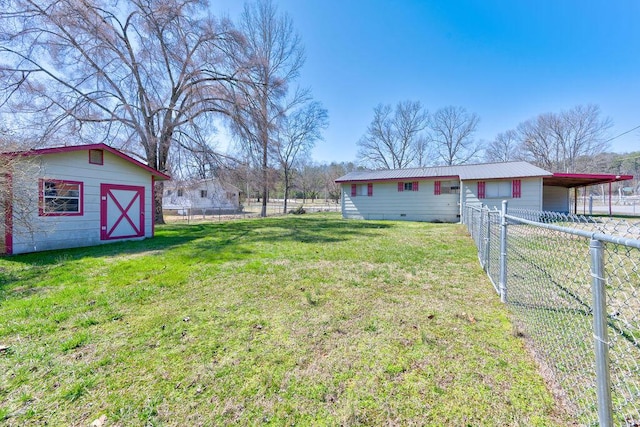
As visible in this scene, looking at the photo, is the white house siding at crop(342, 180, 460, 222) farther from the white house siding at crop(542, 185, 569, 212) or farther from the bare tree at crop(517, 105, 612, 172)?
the bare tree at crop(517, 105, 612, 172)

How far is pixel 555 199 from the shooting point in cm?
1770

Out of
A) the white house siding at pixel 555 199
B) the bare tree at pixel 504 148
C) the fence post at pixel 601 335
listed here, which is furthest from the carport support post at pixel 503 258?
the bare tree at pixel 504 148

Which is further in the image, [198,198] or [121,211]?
[198,198]

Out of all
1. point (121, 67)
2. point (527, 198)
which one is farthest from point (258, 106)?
point (527, 198)

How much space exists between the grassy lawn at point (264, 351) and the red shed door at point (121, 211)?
4615 millimetres

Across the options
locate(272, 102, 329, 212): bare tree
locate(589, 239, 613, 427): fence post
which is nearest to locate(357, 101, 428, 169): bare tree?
locate(272, 102, 329, 212): bare tree

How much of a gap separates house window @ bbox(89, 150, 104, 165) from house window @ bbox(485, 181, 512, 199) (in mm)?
16769

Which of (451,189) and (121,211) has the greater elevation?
(451,189)

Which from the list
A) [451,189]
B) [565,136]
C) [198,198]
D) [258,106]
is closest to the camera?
[258,106]

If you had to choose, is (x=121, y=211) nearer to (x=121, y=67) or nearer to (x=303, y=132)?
(x=121, y=67)

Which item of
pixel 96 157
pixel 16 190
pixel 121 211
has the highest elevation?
pixel 96 157

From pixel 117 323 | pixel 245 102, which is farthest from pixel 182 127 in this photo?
pixel 117 323

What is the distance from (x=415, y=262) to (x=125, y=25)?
58.1 feet

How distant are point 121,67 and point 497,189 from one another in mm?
20272
